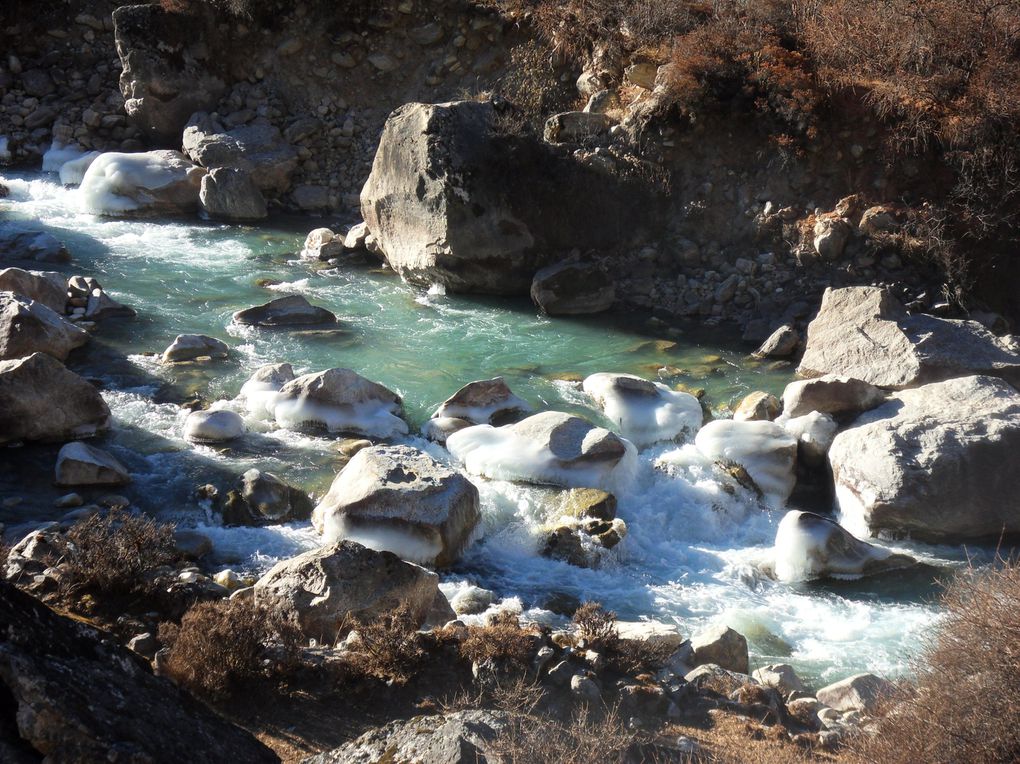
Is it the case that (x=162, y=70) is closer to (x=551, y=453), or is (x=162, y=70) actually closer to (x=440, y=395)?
(x=440, y=395)

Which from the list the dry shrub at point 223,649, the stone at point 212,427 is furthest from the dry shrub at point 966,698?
the stone at point 212,427

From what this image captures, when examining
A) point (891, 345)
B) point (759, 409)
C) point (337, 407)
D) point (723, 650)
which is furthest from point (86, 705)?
point (891, 345)

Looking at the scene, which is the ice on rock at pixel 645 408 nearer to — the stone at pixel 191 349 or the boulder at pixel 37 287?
the stone at pixel 191 349

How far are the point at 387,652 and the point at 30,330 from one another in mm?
7666

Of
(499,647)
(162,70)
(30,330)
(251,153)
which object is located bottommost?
(499,647)

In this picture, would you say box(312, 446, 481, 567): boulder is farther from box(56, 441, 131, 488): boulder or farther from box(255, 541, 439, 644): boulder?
box(56, 441, 131, 488): boulder

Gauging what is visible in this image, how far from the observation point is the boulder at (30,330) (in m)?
11.4

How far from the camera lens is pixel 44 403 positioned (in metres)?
10.0

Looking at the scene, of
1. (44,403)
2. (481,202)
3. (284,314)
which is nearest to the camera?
(44,403)

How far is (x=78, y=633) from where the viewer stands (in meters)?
3.89

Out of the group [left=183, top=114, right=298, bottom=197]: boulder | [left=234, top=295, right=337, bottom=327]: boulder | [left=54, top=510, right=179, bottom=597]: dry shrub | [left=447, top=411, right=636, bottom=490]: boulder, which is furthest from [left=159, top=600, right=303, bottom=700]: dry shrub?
[left=183, top=114, right=298, bottom=197]: boulder

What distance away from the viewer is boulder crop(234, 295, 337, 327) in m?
13.6

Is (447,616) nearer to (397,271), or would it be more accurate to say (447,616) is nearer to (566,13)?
(397,271)

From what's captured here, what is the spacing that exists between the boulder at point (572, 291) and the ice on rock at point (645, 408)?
302 centimetres
